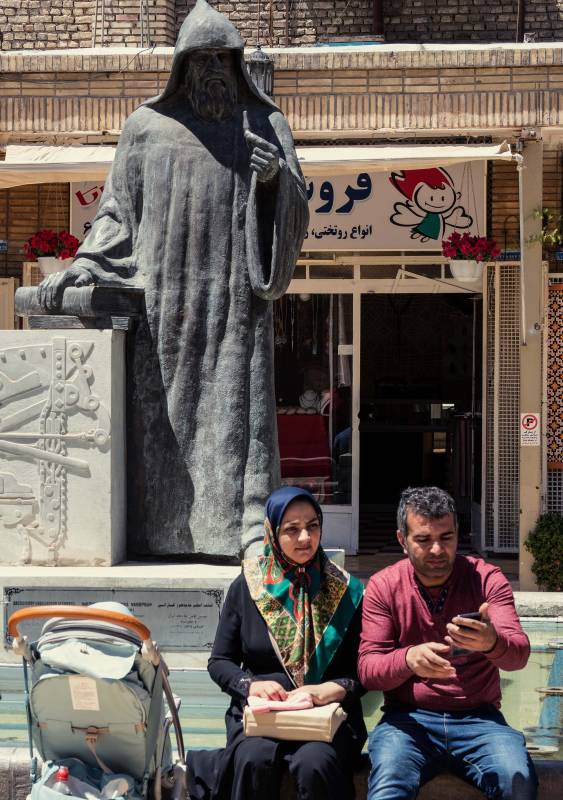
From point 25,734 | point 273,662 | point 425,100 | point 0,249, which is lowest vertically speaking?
point 25,734

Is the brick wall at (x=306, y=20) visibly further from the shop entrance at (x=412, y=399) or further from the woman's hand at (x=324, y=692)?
the woman's hand at (x=324, y=692)

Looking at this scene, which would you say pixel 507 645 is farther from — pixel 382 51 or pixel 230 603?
pixel 382 51

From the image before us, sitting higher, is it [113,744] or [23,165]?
[23,165]

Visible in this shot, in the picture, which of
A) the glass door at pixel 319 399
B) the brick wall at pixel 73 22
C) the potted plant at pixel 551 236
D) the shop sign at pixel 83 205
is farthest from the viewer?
the brick wall at pixel 73 22

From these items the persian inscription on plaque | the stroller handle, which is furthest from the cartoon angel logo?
the stroller handle

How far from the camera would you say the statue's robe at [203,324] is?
5.82 m

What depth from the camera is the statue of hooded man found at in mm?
5809

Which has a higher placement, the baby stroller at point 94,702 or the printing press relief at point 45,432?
the printing press relief at point 45,432

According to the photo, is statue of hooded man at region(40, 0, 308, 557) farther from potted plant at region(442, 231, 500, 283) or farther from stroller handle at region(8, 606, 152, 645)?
potted plant at region(442, 231, 500, 283)

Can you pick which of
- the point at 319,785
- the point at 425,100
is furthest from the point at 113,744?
the point at 425,100

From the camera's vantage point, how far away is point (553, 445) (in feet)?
38.6

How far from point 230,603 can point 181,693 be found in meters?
1.04

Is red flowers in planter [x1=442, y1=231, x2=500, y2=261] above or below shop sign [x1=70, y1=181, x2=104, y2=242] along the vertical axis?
below

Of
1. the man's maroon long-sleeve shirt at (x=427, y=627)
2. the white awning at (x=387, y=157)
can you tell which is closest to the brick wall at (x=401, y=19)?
the white awning at (x=387, y=157)
